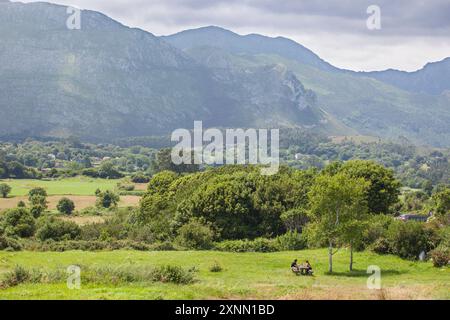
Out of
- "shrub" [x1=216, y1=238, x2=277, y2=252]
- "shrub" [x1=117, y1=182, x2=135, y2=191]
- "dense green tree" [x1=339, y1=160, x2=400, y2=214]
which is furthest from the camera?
"shrub" [x1=117, y1=182, x2=135, y2=191]

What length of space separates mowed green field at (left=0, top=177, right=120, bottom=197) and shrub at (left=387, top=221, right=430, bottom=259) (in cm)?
9316

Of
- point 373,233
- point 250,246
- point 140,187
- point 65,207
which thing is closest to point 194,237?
point 250,246

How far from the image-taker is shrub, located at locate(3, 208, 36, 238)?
63781 mm

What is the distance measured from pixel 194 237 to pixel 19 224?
20892 millimetres

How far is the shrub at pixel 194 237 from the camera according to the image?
57.2 meters

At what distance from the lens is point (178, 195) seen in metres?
80.2

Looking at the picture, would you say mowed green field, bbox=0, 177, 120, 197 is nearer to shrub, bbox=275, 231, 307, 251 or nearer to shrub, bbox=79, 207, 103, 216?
shrub, bbox=79, 207, 103, 216

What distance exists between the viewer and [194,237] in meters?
58.0

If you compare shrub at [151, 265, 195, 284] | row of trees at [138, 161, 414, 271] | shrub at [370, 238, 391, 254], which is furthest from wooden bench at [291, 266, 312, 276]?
row of trees at [138, 161, 414, 271]

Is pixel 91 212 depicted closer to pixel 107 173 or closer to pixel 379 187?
pixel 379 187

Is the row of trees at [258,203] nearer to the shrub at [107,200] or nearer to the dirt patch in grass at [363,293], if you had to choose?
the dirt patch in grass at [363,293]
